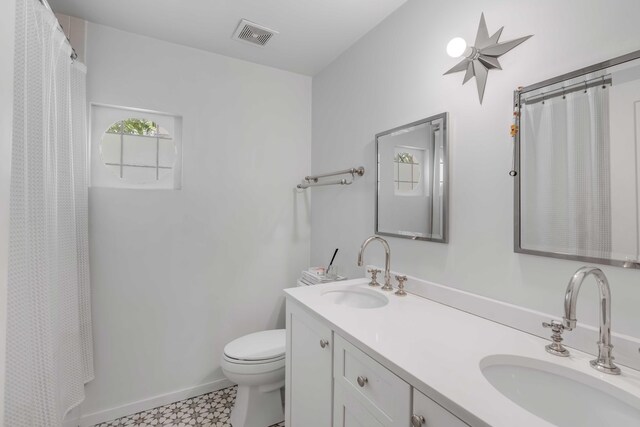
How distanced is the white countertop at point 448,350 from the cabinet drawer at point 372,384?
3cm

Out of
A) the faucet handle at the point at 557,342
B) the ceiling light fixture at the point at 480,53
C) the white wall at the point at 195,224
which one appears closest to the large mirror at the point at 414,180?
the ceiling light fixture at the point at 480,53

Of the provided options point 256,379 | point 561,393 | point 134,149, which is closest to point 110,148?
point 134,149

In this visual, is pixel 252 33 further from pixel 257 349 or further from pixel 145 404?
pixel 145 404

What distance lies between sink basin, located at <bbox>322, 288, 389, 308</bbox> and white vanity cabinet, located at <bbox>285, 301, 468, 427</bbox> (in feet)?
0.84

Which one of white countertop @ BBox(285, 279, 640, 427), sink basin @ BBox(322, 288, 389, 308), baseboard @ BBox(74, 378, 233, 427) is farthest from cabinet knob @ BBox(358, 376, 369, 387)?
baseboard @ BBox(74, 378, 233, 427)

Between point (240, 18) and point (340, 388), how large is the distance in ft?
6.49

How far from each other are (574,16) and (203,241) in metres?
2.18

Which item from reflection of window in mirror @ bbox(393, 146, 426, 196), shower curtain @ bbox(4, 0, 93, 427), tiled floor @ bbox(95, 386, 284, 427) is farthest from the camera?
tiled floor @ bbox(95, 386, 284, 427)

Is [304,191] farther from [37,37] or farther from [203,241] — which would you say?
[37,37]

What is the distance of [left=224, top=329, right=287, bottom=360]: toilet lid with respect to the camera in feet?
5.61

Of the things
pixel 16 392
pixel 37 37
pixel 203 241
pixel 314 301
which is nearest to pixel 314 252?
pixel 203 241

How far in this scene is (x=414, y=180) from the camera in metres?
1.53

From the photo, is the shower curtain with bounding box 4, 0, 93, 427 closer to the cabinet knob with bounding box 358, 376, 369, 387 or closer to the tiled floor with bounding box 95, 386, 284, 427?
the tiled floor with bounding box 95, 386, 284, 427

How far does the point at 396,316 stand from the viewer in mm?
1186
